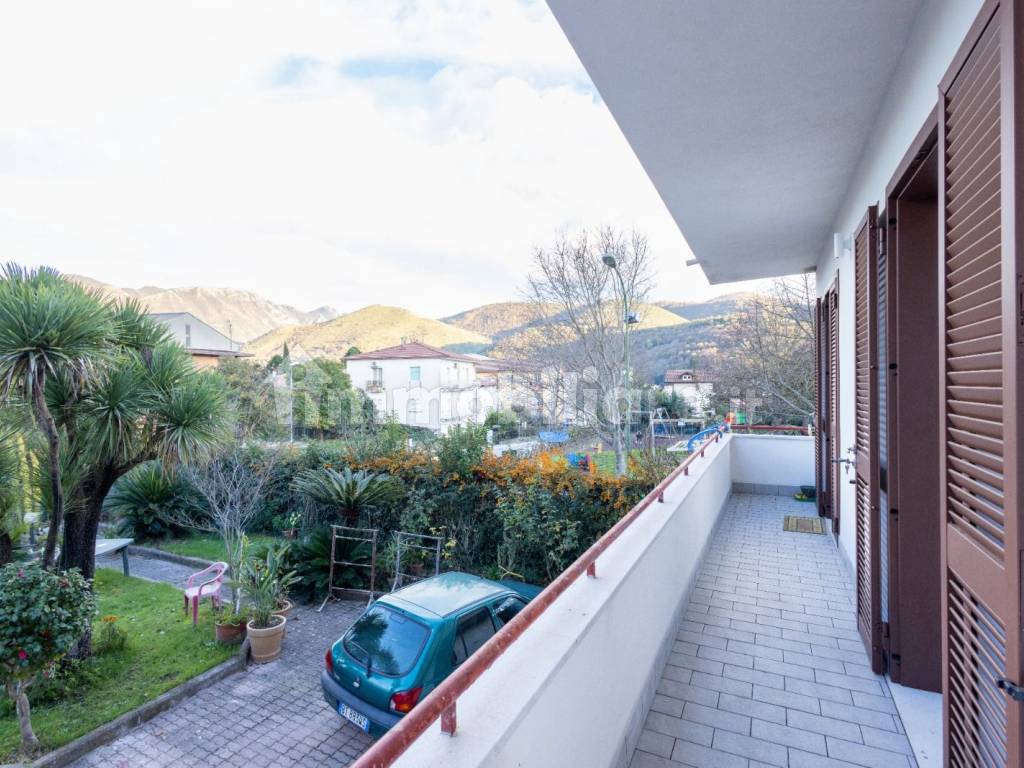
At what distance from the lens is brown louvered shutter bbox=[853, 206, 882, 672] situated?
2635mm

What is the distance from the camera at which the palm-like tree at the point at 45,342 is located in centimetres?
425

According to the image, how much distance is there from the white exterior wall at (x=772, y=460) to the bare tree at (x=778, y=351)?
17.8 ft

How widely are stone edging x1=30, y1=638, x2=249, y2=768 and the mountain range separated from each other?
1219 cm

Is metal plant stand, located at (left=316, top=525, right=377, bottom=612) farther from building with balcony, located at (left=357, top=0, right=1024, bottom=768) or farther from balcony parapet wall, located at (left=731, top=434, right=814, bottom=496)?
balcony parapet wall, located at (left=731, top=434, right=814, bottom=496)

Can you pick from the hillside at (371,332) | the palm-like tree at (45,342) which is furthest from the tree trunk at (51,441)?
the hillside at (371,332)

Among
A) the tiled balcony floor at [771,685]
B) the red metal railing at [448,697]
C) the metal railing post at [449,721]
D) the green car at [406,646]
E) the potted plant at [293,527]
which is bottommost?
the potted plant at [293,527]

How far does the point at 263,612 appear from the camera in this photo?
5488mm

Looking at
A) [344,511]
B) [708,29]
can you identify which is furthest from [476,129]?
[708,29]

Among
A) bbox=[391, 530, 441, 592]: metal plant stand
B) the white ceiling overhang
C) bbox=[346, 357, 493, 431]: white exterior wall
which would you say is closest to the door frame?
the white ceiling overhang

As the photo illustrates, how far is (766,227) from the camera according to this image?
4754 millimetres

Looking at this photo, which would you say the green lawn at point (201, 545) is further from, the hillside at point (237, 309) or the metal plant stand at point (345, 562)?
the hillside at point (237, 309)

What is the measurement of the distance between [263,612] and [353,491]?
2058 millimetres

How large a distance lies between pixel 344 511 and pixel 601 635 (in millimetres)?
6266

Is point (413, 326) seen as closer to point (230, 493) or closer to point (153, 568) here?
point (153, 568)
